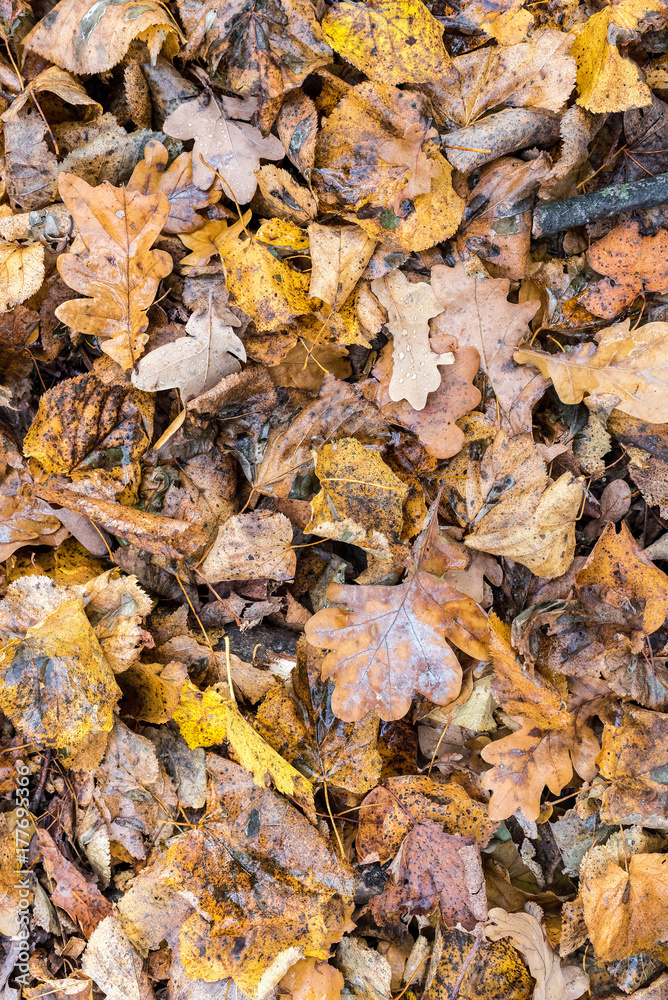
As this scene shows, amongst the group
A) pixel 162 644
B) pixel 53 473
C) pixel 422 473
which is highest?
pixel 53 473

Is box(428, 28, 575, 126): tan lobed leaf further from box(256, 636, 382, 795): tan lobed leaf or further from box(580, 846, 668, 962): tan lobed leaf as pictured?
box(580, 846, 668, 962): tan lobed leaf

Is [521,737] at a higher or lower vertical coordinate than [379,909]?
higher

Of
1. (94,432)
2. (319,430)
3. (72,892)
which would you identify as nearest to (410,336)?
(319,430)

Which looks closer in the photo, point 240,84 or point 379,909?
point 240,84

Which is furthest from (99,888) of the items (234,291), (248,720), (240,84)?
(240,84)

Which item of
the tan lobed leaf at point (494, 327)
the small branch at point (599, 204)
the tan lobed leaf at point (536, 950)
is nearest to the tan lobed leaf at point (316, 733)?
the tan lobed leaf at point (536, 950)

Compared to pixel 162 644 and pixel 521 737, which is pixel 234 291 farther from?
pixel 521 737
